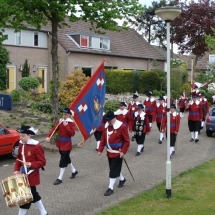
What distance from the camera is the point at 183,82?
120 ft

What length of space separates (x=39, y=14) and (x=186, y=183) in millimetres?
7478

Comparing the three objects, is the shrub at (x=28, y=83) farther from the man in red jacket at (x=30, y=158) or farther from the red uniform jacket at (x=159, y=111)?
the man in red jacket at (x=30, y=158)

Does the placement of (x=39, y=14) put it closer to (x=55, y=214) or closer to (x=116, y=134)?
(x=116, y=134)

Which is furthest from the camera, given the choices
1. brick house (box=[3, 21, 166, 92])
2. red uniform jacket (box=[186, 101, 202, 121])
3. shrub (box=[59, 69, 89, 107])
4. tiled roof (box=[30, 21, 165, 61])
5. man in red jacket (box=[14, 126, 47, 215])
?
tiled roof (box=[30, 21, 165, 61])

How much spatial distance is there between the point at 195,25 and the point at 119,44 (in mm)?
8080

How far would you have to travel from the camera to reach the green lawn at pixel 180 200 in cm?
759

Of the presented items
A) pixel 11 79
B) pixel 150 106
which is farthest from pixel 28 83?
pixel 150 106


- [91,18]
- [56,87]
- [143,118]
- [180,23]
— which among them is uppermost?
[180,23]

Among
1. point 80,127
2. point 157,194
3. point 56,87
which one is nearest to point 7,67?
point 56,87

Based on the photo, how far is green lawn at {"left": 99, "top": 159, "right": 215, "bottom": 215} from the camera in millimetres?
7593

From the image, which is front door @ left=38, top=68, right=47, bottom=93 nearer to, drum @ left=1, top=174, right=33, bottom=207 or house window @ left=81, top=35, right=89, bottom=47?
house window @ left=81, top=35, right=89, bottom=47

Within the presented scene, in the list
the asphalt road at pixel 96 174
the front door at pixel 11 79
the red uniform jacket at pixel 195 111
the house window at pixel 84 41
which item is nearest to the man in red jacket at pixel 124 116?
the asphalt road at pixel 96 174

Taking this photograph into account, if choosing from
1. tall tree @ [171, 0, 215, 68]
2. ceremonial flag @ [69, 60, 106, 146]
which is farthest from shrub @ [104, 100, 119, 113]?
tall tree @ [171, 0, 215, 68]

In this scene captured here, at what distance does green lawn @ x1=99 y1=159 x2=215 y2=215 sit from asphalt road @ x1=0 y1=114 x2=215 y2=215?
38cm
